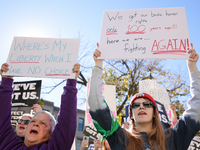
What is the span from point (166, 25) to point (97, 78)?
1.19 m

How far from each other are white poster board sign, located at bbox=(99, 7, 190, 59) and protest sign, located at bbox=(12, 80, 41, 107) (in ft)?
8.74

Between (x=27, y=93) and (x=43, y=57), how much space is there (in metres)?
2.29

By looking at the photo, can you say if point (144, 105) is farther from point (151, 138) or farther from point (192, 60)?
point (192, 60)

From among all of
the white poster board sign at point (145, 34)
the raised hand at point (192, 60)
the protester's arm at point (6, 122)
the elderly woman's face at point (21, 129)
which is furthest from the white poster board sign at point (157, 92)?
the protester's arm at point (6, 122)

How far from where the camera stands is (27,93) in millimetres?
4570

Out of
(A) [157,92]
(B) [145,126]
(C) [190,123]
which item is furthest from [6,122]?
(A) [157,92]

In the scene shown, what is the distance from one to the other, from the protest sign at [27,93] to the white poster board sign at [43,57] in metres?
1.94

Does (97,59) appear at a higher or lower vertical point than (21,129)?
higher

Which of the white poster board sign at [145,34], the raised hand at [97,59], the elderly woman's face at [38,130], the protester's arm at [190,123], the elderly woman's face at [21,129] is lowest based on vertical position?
the elderly woman's face at [21,129]

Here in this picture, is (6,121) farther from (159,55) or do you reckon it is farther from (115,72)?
(115,72)

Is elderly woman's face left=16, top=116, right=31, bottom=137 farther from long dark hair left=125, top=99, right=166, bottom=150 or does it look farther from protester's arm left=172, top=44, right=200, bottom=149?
protester's arm left=172, top=44, right=200, bottom=149

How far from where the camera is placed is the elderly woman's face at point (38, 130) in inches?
73.7

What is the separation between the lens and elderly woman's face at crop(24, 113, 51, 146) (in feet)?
6.15

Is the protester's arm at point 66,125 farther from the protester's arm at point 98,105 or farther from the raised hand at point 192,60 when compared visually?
the raised hand at point 192,60
